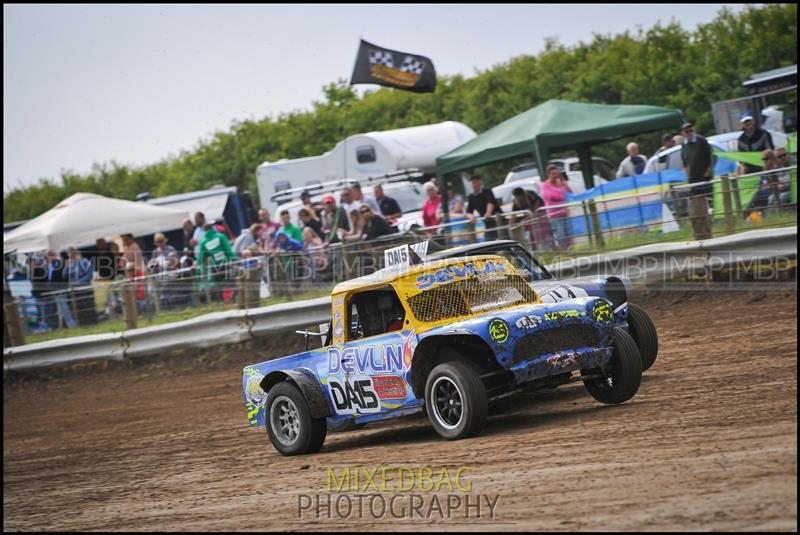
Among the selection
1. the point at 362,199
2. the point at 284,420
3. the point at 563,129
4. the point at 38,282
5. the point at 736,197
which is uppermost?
the point at 563,129

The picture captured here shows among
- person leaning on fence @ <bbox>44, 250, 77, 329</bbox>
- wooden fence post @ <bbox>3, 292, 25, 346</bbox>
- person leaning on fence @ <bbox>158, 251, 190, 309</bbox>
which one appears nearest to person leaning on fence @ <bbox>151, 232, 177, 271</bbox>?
person leaning on fence @ <bbox>44, 250, 77, 329</bbox>

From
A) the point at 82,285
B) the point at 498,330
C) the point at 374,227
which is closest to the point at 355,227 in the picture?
the point at 374,227

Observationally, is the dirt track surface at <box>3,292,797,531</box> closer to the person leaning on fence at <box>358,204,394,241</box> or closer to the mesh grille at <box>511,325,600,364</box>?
the mesh grille at <box>511,325,600,364</box>

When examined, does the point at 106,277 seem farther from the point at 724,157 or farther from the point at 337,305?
the point at 337,305

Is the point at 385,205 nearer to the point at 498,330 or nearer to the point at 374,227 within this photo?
the point at 374,227

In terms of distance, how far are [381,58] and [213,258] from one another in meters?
5.50

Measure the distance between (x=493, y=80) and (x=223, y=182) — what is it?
19692 mm

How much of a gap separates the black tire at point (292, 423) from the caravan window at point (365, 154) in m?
18.8

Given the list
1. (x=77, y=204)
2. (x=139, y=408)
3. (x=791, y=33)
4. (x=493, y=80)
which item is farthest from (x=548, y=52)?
(x=139, y=408)

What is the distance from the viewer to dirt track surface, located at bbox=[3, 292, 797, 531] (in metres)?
5.71

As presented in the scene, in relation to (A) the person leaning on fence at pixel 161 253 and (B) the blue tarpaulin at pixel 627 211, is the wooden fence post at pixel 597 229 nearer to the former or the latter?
(B) the blue tarpaulin at pixel 627 211

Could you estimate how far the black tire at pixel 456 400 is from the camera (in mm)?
8281

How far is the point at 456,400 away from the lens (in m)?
8.58

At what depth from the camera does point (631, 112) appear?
768 inches
